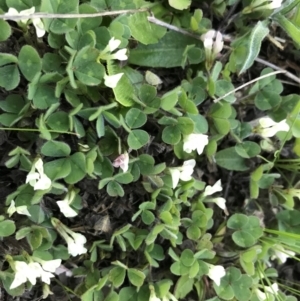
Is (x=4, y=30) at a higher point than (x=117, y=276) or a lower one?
higher

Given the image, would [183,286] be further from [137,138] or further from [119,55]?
[119,55]

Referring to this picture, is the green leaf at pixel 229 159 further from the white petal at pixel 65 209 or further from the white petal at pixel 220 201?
the white petal at pixel 65 209

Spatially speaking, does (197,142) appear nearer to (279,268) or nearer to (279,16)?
(279,16)

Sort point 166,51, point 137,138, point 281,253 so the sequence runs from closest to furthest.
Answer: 1. point 137,138
2. point 166,51
3. point 281,253

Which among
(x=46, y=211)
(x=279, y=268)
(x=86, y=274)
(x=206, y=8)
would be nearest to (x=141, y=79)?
(x=206, y=8)

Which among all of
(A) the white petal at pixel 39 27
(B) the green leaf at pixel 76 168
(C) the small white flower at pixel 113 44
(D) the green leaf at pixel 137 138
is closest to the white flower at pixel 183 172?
(D) the green leaf at pixel 137 138

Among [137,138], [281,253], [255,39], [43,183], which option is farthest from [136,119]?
[281,253]

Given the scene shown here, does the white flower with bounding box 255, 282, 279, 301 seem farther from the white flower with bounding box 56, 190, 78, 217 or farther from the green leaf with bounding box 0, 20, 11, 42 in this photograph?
the green leaf with bounding box 0, 20, 11, 42
